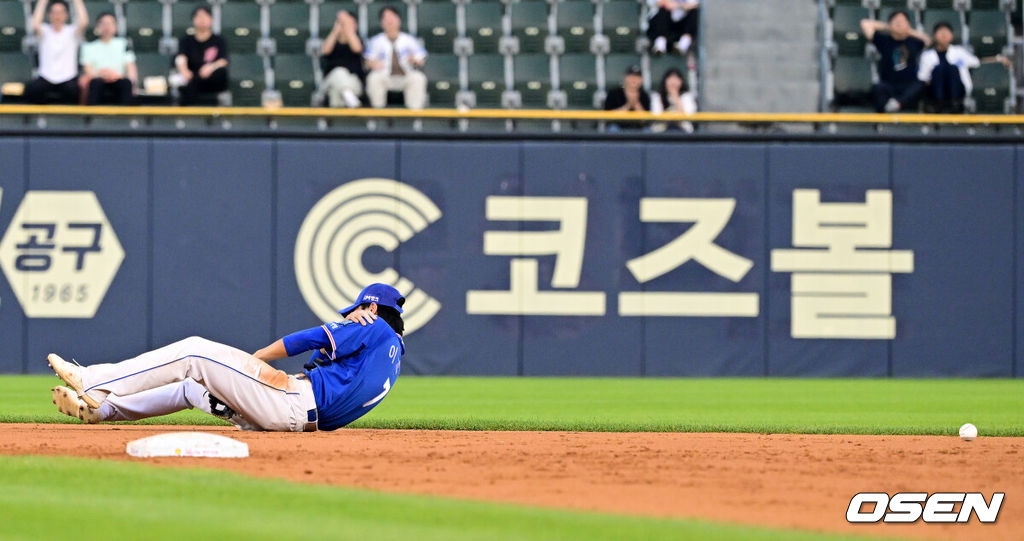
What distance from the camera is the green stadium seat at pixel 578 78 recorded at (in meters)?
17.5

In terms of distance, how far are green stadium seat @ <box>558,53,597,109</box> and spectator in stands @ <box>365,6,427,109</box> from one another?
1818 mm

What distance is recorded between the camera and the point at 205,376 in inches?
330

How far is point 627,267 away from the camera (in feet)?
53.3

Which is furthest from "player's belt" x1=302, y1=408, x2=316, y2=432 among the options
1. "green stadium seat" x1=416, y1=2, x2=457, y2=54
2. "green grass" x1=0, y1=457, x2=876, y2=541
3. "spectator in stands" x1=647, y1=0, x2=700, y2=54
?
"spectator in stands" x1=647, y1=0, x2=700, y2=54

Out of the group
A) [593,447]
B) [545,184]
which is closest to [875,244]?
[545,184]

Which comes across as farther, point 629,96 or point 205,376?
point 629,96

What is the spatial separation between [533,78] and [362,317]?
9511 mm

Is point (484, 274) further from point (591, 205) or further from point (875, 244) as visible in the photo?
point (875, 244)

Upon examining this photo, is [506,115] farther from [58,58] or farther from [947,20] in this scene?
[947,20]

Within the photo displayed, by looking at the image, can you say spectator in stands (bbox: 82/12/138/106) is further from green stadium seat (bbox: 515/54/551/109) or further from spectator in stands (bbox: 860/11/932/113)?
spectator in stands (bbox: 860/11/932/113)

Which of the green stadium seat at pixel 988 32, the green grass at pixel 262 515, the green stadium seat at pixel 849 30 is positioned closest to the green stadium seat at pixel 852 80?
the green stadium seat at pixel 849 30

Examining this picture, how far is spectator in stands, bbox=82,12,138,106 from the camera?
53.4 ft

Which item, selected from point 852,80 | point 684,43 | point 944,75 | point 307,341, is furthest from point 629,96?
point 307,341

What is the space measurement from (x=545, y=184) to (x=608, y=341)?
194 cm
